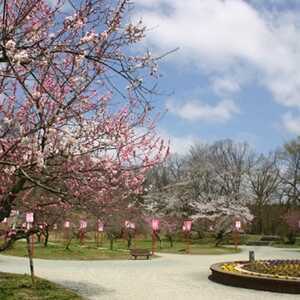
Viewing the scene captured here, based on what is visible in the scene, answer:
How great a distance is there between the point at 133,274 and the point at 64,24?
51.4ft

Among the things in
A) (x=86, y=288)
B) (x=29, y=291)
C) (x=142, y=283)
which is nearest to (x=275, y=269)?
(x=142, y=283)

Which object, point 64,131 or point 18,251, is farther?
point 18,251

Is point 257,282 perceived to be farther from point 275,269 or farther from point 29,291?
point 29,291

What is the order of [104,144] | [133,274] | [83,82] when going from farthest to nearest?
[133,274] → [104,144] → [83,82]

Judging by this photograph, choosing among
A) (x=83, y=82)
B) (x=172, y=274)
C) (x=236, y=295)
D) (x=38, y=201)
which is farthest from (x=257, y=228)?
(x=83, y=82)

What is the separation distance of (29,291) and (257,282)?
20.9 feet

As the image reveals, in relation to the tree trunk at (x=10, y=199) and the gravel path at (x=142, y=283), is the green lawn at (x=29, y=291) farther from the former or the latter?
the tree trunk at (x=10, y=199)

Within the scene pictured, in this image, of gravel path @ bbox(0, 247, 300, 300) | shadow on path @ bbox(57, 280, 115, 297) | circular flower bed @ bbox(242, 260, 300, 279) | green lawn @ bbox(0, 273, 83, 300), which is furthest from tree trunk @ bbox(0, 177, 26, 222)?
circular flower bed @ bbox(242, 260, 300, 279)

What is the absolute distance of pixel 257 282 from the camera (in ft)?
53.2

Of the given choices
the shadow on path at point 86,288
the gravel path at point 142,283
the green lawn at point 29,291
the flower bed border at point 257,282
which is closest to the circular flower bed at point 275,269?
the flower bed border at point 257,282

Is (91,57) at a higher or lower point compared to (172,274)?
higher

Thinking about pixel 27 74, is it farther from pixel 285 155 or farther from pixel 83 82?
pixel 285 155

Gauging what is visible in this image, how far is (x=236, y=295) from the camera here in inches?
583

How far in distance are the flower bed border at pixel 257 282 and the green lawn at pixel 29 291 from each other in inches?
200
